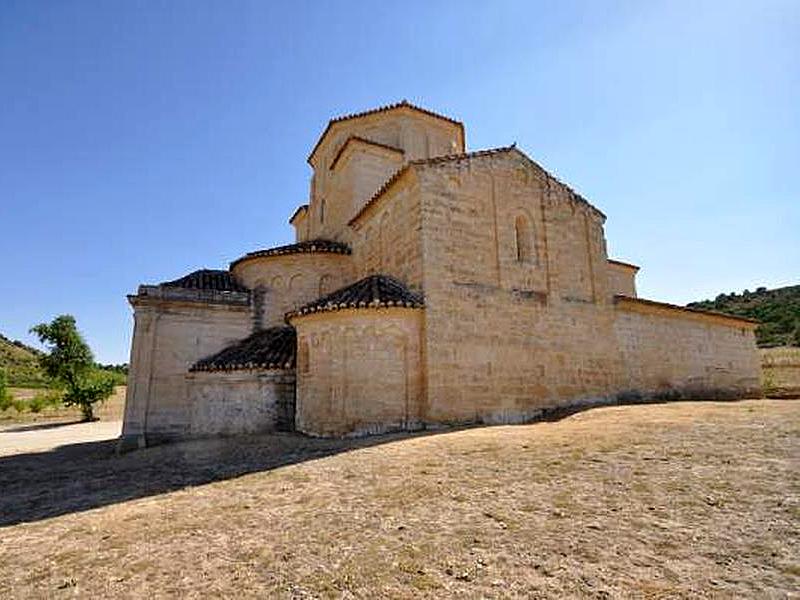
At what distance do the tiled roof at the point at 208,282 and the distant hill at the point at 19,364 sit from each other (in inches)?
1835

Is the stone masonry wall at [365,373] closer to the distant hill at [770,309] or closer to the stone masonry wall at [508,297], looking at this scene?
the stone masonry wall at [508,297]

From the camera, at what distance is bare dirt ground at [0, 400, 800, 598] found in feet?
10.8

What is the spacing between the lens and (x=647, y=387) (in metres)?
Answer: 14.4

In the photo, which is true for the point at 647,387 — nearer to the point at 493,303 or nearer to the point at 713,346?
the point at 713,346

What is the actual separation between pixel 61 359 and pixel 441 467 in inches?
1332

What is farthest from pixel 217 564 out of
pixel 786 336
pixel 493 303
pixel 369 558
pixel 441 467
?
pixel 786 336

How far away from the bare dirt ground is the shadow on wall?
73 millimetres

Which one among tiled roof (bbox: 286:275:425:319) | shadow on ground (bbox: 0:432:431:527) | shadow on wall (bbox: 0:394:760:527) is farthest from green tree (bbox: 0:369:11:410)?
tiled roof (bbox: 286:275:425:319)

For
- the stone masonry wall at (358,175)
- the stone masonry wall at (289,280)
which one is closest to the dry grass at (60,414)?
the stone masonry wall at (289,280)

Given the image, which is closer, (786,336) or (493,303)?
(493,303)

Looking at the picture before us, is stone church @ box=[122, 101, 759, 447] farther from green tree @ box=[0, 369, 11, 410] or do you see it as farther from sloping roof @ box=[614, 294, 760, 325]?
green tree @ box=[0, 369, 11, 410]

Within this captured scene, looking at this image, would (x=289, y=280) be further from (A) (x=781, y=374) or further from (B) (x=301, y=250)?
(A) (x=781, y=374)

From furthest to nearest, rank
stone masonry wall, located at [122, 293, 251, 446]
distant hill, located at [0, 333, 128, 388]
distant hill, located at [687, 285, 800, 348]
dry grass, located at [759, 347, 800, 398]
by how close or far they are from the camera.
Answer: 1. distant hill, located at [0, 333, 128, 388]
2. distant hill, located at [687, 285, 800, 348]
3. dry grass, located at [759, 347, 800, 398]
4. stone masonry wall, located at [122, 293, 251, 446]

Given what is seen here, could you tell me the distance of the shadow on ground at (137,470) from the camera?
21.4 ft
